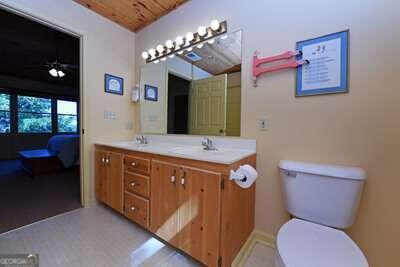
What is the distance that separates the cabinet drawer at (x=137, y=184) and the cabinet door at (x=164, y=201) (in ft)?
0.25

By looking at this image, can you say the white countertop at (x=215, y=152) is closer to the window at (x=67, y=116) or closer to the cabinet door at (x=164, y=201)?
the cabinet door at (x=164, y=201)

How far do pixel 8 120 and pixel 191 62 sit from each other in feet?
20.2

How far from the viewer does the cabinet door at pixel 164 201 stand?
1.32 m

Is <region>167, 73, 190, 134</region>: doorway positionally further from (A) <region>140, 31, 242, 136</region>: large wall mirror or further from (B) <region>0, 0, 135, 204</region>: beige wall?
(B) <region>0, 0, 135, 204</region>: beige wall

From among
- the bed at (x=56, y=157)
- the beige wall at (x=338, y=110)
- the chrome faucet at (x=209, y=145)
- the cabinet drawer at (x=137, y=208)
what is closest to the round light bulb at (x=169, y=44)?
the beige wall at (x=338, y=110)

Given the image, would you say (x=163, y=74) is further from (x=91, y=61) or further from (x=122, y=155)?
(x=122, y=155)

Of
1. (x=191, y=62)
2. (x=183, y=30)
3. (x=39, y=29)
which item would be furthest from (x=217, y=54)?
(x=39, y=29)

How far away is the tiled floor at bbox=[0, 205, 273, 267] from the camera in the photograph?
4.26 feet

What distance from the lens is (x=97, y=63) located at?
7.06 feet

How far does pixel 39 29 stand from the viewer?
2527mm

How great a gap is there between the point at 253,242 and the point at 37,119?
7.03 metres

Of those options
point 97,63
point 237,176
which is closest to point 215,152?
point 237,176

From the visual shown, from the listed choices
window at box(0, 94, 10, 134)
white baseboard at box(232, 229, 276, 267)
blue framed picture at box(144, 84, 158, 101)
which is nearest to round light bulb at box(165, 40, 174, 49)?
blue framed picture at box(144, 84, 158, 101)

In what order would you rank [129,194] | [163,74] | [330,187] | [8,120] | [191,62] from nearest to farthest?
[330,187], [129,194], [191,62], [163,74], [8,120]
